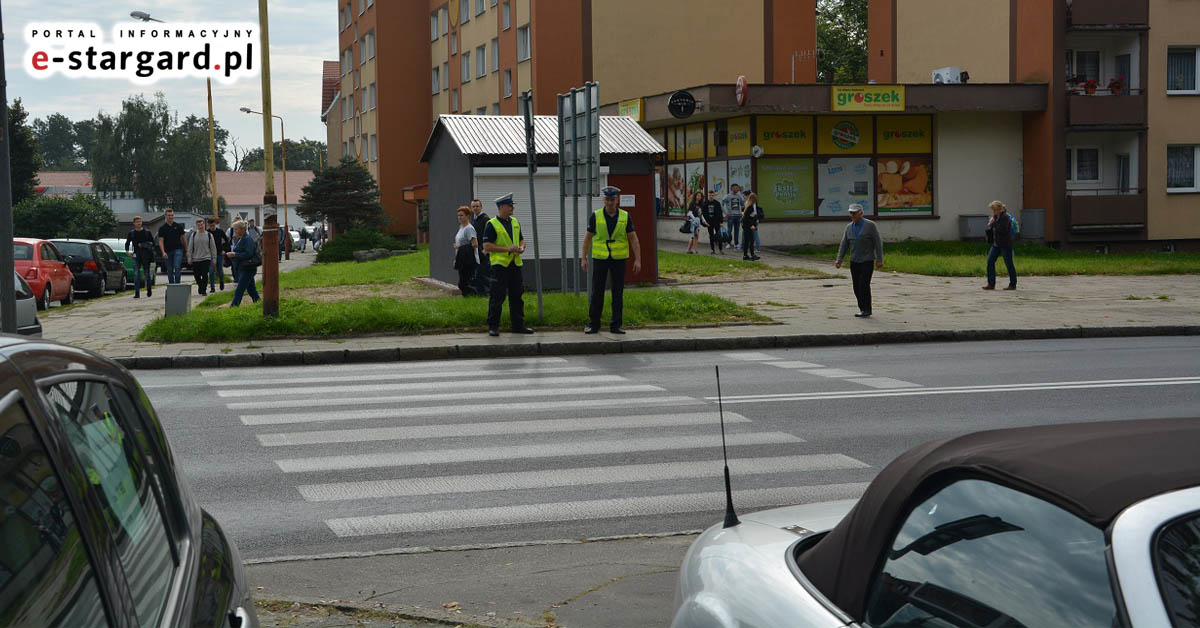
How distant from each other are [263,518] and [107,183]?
10772cm

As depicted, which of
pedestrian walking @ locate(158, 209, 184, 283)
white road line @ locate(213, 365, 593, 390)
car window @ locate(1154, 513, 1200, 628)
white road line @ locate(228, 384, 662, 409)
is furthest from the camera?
pedestrian walking @ locate(158, 209, 184, 283)

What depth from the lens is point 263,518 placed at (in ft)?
23.5

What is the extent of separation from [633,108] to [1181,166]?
54.5 feet

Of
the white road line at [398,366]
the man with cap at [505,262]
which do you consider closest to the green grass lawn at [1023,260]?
the man with cap at [505,262]

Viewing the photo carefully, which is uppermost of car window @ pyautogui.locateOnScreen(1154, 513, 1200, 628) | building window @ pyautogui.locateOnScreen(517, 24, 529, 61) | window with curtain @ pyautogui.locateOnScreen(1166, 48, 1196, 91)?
building window @ pyautogui.locateOnScreen(517, 24, 529, 61)

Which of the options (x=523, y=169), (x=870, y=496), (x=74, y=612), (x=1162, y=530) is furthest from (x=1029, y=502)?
(x=523, y=169)

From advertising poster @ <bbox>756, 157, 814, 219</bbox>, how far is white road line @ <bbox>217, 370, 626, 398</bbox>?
76.8 ft

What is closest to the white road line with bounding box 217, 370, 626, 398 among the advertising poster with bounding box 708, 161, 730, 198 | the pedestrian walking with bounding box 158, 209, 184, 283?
the pedestrian walking with bounding box 158, 209, 184, 283

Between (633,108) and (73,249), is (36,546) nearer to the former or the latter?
(73,249)

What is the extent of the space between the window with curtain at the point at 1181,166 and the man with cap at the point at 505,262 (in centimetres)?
2757

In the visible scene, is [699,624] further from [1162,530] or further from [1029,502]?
[1162,530]

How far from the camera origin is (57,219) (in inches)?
2628

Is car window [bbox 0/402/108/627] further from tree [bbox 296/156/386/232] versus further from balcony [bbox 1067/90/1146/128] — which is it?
tree [bbox 296/156/386/232]

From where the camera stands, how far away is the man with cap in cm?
1647
